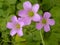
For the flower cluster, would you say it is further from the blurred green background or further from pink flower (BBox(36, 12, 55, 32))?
the blurred green background

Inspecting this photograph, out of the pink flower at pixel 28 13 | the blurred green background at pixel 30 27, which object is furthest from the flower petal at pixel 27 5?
the blurred green background at pixel 30 27

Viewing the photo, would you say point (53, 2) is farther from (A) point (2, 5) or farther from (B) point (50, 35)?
(A) point (2, 5)

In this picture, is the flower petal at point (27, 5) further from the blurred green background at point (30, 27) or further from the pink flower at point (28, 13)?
the blurred green background at point (30, 27)

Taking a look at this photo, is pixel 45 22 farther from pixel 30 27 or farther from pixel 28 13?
pixel 30 27

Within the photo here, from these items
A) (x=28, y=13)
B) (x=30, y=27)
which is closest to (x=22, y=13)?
(x=28, y=13)

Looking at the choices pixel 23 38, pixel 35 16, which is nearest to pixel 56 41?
pixel 23 38
